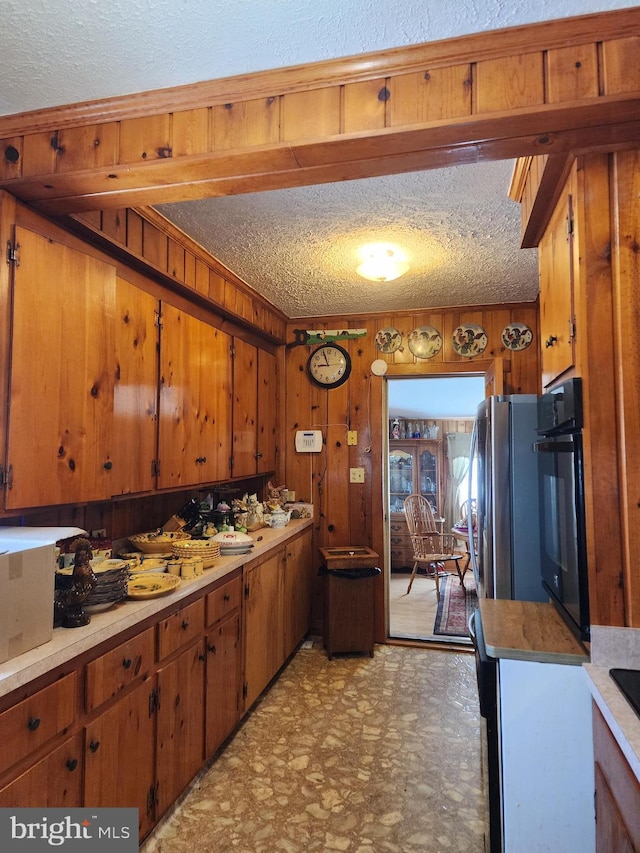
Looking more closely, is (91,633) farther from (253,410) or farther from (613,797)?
(253,410)

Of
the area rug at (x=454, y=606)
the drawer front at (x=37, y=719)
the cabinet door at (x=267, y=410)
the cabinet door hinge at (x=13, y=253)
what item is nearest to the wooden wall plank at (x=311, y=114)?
the cabinet door hinge at (x=13, y=253)

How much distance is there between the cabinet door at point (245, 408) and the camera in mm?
3244

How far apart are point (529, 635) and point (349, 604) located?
2.05 m

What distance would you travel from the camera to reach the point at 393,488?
7098 millimetres

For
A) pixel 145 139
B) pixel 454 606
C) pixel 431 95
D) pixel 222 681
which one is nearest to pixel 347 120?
pixel 431 95

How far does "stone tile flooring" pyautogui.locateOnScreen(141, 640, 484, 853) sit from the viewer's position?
1.88 m

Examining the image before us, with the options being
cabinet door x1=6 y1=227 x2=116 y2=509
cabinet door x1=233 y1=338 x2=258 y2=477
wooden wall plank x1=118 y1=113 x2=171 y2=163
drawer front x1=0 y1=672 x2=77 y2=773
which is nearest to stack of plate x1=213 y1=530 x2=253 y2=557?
cabinet door x1=233 y1=338 x2=258 y2=477

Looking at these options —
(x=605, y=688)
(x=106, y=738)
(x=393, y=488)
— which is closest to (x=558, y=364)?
(x=605, y=688)

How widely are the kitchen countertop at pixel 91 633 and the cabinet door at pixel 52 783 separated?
25 cm

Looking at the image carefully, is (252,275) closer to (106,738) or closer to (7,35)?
(7,35)

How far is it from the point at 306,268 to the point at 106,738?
240cm

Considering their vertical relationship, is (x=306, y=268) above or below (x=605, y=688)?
above

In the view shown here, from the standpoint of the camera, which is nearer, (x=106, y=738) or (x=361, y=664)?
(x=106, y=738)

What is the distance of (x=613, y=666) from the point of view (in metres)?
1.33
